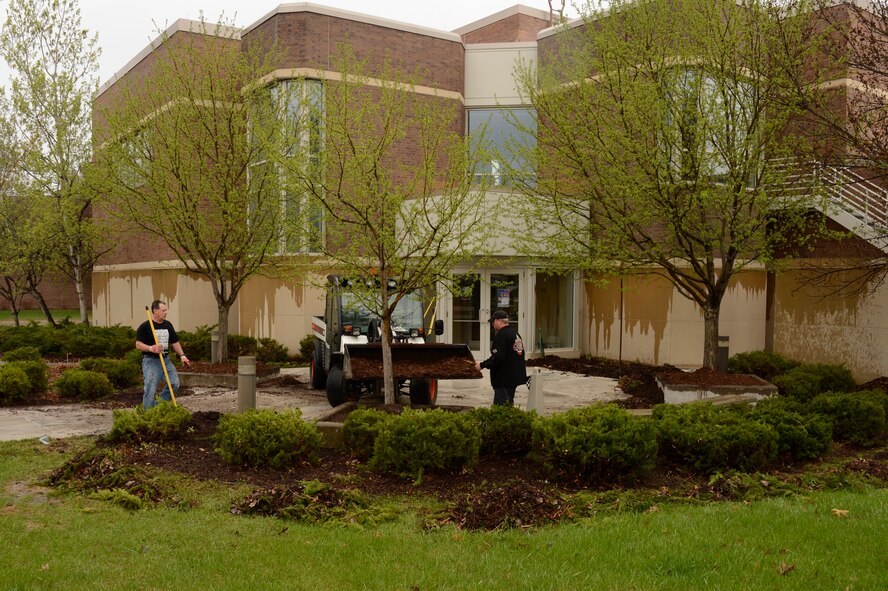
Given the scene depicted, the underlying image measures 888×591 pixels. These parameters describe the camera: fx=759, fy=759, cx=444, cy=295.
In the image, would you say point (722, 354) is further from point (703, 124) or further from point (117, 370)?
point (117, 370)

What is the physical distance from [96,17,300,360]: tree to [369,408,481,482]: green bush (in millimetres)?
8493

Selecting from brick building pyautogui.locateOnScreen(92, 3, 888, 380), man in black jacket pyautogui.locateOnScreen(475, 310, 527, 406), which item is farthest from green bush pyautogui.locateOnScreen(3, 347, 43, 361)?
man in black jacket pyautogui.locateOnScreen(475, 310, 527, 406)

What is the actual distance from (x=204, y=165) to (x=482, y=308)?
24.7 feet

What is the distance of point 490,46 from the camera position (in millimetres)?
21766

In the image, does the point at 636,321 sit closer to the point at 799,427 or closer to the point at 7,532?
the point at 799,427

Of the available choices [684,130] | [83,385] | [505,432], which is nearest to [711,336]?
[684,130]

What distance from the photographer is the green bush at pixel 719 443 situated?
7684 millimetres

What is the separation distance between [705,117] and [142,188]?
1133 cm

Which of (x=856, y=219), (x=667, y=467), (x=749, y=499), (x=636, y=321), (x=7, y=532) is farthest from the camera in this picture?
(x=636, y=321)

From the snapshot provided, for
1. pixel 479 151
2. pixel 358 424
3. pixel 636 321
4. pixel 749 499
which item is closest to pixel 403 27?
pixel 636 321

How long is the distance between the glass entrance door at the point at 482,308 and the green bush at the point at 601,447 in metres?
11.5

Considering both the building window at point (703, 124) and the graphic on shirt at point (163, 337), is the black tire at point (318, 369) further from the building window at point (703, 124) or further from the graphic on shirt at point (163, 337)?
the building window at point (703, 124)

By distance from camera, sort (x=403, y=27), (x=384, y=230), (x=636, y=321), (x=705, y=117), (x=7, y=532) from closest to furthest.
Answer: (x=7, y=532) < (x=384, y=230) < (x=705, y=117) < (x=636, y=321) < (x=403, y=27)

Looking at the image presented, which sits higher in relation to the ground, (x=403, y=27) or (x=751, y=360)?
(x=403, y=27)
